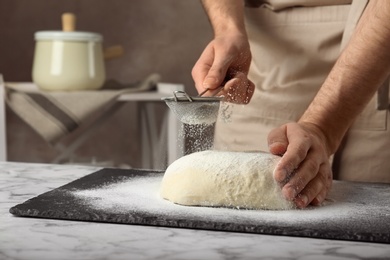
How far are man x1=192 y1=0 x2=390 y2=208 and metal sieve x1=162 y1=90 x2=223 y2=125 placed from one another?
7 cm

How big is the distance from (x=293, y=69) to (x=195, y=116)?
43cm

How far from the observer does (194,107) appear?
1.12 meters

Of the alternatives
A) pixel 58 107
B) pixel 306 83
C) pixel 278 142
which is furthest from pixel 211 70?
pixel 58 107

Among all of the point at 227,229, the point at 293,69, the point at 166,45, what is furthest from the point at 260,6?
the point at 166,45

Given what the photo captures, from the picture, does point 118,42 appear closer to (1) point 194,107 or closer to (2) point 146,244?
(1) point 194,107

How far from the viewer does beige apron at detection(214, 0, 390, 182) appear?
55.7 inches

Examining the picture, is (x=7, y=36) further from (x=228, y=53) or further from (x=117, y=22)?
(x=228, y=53)

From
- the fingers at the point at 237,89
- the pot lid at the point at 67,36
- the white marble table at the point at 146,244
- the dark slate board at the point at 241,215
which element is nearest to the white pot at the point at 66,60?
the pot lid at the point at 67,36

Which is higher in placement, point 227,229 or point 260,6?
point 260,6

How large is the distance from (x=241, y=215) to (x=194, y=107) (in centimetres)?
26

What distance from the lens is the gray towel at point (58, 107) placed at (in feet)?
7.89

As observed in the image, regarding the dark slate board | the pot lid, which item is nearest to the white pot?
the pot lid

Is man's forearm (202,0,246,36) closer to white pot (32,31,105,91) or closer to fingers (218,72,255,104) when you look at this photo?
fingers (218,72,255,104)

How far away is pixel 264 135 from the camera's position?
1517 millimetres
